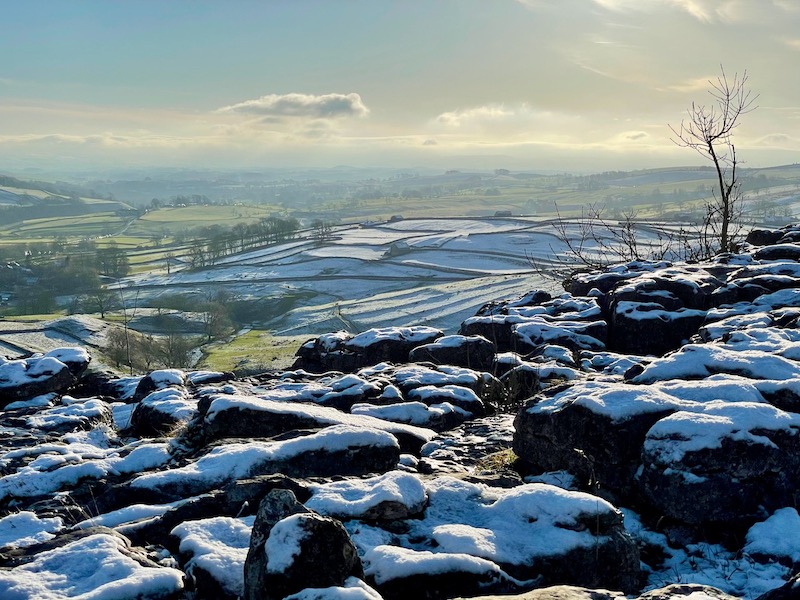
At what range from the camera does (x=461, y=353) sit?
2212cm

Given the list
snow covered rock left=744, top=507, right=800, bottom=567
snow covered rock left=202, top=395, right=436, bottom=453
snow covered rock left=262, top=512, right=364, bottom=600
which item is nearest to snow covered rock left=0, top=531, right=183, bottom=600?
snow covered rock left=262, top=512, right=364, bottom=600

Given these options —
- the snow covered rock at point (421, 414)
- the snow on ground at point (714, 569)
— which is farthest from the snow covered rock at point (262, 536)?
the snow covered rock at point (421, 414)

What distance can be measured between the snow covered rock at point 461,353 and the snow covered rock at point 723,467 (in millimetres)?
11980

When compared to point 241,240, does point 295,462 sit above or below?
above

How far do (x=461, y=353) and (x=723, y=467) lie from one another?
13.0m

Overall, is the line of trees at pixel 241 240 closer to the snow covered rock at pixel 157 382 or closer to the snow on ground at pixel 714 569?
the snow covered rock at pixel 157 382

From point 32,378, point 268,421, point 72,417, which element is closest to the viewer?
point 268,421

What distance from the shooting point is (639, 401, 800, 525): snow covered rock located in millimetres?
9336

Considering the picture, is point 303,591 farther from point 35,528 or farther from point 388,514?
point 35,528

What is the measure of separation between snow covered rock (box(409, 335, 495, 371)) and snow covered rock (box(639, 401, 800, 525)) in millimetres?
11980

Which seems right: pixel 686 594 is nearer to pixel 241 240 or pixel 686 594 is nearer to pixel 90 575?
pixel 90 575

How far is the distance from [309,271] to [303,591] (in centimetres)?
12870

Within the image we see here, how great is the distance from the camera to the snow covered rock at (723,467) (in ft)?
30.6

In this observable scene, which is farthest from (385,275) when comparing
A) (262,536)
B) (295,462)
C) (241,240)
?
(262,536)
